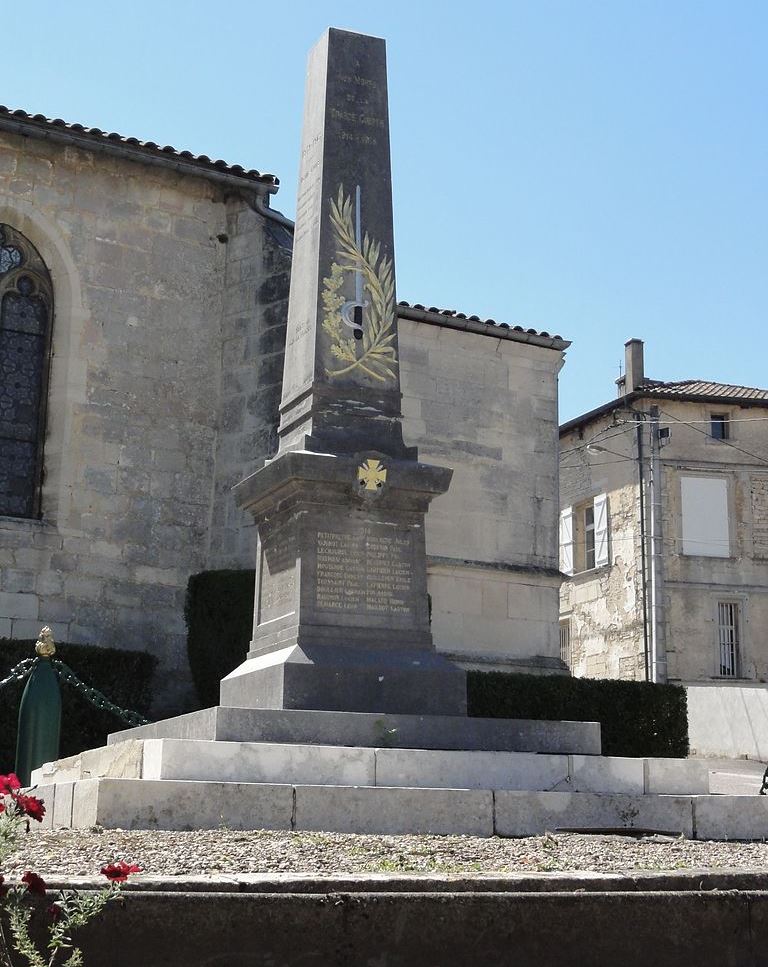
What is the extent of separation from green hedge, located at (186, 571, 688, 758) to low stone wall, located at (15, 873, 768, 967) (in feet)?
29.7

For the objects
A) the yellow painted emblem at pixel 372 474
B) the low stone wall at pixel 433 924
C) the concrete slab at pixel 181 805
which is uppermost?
the yellow painted emblem at pixel 372 474

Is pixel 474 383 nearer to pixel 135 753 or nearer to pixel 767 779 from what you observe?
pixel 767 779

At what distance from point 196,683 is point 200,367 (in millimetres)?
3734

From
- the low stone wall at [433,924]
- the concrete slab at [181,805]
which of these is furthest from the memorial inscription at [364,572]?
the low stone wall at [433,924]

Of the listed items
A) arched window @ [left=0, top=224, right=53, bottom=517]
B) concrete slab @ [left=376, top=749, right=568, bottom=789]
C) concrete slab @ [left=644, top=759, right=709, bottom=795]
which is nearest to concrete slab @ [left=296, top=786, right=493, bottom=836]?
concrete slab @ [left=376, top=749, right=568, bottom=789]

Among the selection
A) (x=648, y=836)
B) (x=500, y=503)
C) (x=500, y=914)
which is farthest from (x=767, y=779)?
(x=500, y=503)

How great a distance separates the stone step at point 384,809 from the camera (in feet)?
20.5

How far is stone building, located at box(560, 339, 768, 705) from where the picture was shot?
30.0 m

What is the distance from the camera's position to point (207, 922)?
159 inches

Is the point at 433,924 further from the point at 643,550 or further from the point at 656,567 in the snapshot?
the point at 643,550

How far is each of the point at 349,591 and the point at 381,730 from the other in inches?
44.9

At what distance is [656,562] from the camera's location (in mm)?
30078

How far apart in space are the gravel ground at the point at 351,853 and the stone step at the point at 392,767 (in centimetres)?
75

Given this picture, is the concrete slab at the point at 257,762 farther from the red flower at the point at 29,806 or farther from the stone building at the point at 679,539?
the stone building at the point at 679,539
